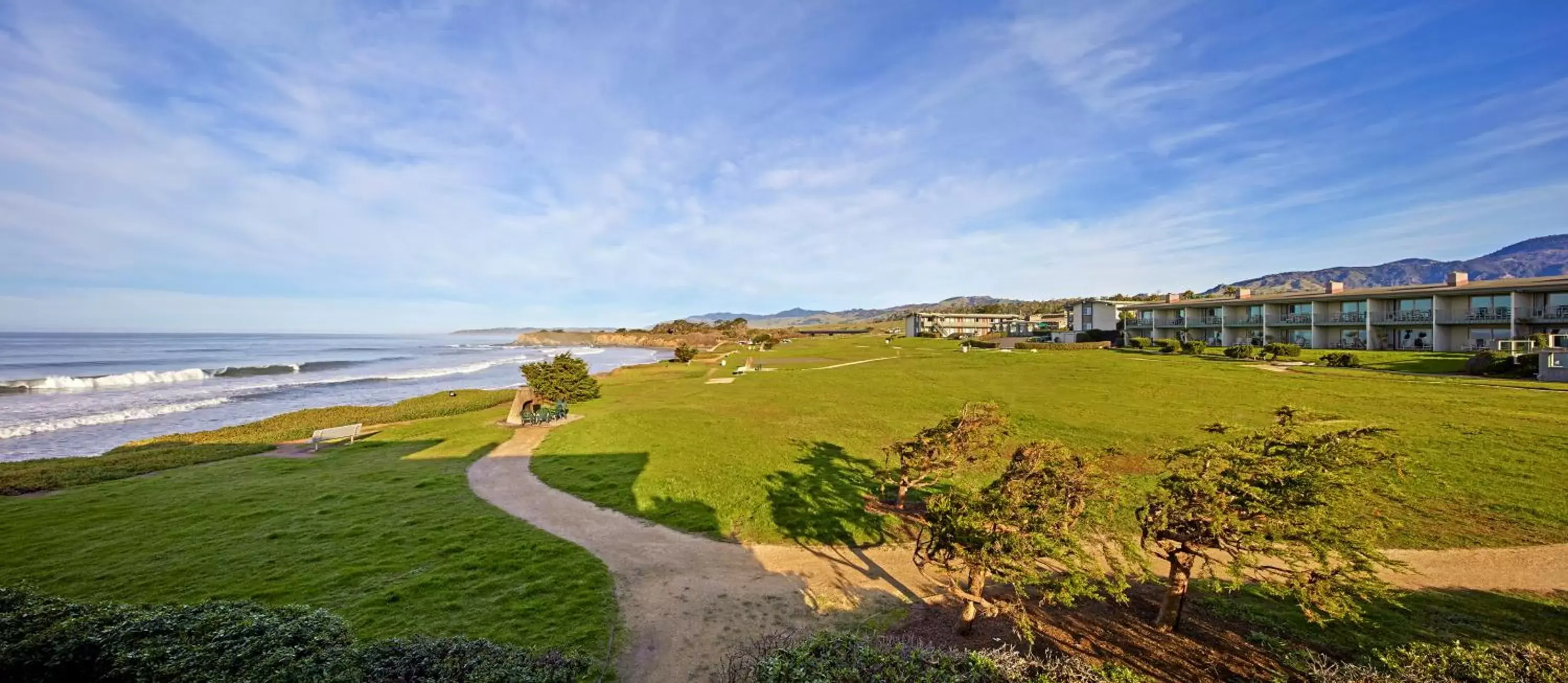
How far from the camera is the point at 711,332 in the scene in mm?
115062

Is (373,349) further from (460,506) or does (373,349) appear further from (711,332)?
(460,506)

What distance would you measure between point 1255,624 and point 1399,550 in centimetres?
530

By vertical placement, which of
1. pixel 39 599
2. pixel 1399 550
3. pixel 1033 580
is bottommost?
pixel 1399 550

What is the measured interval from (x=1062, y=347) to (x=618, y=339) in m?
111

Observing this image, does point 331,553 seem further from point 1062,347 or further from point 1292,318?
point 1292,318

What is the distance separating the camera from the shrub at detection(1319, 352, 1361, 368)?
32.0m

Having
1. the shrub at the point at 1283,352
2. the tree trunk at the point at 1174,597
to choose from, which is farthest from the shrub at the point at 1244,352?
the tree trunk at the point at 1174,597

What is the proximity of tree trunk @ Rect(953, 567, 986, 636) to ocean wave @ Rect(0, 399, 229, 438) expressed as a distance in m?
41.5

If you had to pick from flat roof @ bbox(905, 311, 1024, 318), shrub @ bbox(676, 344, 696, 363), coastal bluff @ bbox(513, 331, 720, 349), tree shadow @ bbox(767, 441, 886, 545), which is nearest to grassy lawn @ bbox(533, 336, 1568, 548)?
tree shadow @ bbox(767, 441, 886, 545)

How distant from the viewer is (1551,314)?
35969 millimetres

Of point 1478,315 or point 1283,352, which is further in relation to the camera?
point 1478,315

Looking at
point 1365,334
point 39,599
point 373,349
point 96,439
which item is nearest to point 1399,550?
point 39,599

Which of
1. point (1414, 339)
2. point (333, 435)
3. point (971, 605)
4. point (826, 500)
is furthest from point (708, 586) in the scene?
point (1414, 339)

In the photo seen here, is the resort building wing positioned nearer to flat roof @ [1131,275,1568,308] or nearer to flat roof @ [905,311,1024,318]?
flat roof @ [1131,275,1568,308]
